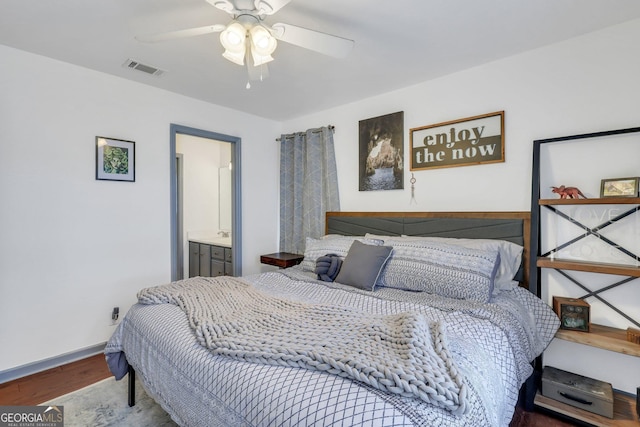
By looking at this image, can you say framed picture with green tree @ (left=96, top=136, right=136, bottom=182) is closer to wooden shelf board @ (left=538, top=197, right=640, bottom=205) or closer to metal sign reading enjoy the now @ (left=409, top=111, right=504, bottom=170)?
metal sign reading enjoy the now @ (left=409, top=111, right=504, bottom=170)

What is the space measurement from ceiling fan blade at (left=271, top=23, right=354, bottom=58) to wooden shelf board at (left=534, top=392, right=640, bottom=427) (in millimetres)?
2495

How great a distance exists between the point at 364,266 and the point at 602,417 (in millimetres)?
1591

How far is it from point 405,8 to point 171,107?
8.15 ft

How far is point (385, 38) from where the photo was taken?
2098 millimetres

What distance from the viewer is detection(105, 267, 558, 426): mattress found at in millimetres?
855

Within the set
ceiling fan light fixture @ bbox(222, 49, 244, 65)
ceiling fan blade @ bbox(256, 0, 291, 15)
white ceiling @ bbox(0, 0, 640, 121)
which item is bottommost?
ceiling fan light fixture @ bbox(222, 49, 244, 65)

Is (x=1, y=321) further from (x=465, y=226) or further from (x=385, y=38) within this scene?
(x=465, y=226)

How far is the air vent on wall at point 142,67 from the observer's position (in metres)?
2.48

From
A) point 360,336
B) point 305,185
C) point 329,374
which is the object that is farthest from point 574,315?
point 305,185

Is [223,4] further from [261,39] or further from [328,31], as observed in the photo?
[328,31]

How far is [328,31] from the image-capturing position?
6.70ft

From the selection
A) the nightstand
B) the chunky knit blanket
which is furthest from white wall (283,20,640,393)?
the chunky knit blanket

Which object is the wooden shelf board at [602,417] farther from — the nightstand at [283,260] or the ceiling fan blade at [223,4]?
the ceiling fan blade at [223,4]

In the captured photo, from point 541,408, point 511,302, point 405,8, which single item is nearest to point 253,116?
point 405,8
